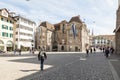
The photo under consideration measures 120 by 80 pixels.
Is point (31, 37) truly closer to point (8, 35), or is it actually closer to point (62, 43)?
point (62, 43)

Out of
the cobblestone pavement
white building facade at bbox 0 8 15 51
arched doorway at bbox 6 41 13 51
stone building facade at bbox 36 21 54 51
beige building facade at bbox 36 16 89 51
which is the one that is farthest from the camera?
stone building facade at bbox 36 21 54 51

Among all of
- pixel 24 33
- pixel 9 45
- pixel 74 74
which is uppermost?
pixel 24 33

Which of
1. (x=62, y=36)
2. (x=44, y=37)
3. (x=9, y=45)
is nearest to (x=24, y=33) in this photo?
(x=9, y=45)

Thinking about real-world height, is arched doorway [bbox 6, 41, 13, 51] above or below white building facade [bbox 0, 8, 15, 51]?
below

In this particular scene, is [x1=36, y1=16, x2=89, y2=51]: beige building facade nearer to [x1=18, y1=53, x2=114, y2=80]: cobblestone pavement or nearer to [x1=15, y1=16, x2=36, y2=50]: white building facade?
[x1=15, y1=16, x2=36, y2=50]: white building facade

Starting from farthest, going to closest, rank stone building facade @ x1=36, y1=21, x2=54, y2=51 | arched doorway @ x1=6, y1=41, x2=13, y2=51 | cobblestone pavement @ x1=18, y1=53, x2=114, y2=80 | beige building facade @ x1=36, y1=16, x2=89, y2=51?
1. stone building facade @ x1=36, y1=21, x2=54, y2=51
2. beige building facade @ x1=36, y1=16, x2=89, y2=51
3. arched doorway @ x1=6, y1=41, x2=13, y2=51
4. cobblestone pavement @ x1=18, y1=53, x2=114, y2=80

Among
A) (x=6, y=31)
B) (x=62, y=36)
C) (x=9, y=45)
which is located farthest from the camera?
(x=62, y=36)

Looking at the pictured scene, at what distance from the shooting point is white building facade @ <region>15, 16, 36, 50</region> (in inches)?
3207

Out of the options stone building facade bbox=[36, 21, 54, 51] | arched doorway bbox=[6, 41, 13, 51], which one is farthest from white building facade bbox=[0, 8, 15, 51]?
stone building facade bbox=[36, 21, 54, 51]

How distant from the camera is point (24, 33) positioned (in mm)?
86000

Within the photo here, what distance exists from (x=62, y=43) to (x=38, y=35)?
1129 centimetres

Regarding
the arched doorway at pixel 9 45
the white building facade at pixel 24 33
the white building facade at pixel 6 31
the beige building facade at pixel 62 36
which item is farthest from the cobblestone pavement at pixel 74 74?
the beige building facade at pixel 62 36

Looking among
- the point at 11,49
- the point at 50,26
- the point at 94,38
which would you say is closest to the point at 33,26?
the point at 50,26

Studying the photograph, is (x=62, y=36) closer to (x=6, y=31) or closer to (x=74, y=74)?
(x=6, y=31)
